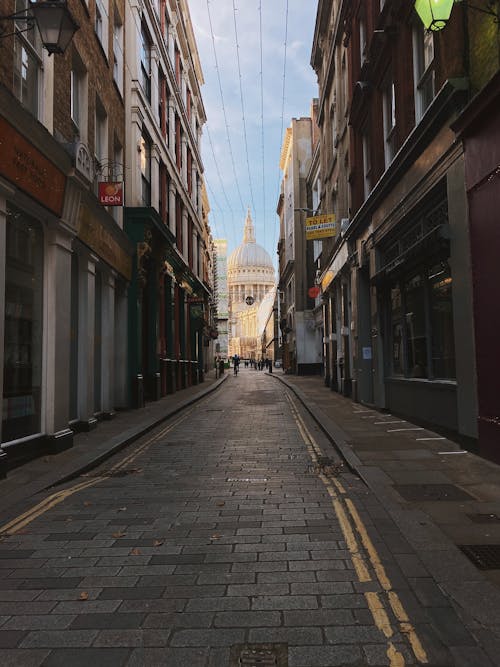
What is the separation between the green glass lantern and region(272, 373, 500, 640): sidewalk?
20.4 feet

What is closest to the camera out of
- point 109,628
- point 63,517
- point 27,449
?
point 109,628

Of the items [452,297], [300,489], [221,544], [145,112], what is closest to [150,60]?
[145,112]

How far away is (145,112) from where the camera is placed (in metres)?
19.4

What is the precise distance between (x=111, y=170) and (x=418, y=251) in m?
8.31

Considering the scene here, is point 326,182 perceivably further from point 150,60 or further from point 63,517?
point 63,517

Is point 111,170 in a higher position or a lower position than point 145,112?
lower

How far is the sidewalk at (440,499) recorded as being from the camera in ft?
12.9

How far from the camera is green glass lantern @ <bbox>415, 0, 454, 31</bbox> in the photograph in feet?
24.8

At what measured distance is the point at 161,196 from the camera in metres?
23.1

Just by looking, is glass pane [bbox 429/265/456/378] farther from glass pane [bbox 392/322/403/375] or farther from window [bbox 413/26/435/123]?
window [bbox 413/26/435/123]

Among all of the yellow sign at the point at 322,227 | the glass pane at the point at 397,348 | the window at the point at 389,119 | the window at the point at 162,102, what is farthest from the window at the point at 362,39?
the glass pane at the point at 397,348

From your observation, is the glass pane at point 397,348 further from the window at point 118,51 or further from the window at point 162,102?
the window at point 162,102

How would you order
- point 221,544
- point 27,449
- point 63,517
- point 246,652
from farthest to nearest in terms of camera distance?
point 27,449, point 63,517, point 221,544, point 246,652

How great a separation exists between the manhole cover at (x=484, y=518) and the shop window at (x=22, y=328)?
6.31 metres
